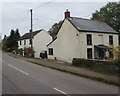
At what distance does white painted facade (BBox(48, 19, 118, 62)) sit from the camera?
27562mm

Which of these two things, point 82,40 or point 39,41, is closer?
point 82,40

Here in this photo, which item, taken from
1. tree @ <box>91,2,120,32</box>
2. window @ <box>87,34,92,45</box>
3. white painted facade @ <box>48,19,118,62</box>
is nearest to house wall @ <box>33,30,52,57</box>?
white painted facade @ <box>48,19,118,62</box>

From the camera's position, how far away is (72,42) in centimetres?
2869

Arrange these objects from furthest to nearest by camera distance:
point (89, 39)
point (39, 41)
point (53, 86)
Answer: point (39, 41)
point (89, 39)
point (53, 86)

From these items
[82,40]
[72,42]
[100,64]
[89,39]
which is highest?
[89,39]

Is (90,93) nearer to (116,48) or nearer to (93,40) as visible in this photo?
(116,48)

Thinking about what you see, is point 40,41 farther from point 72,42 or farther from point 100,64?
point 100,64

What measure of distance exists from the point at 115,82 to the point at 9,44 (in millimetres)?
61646

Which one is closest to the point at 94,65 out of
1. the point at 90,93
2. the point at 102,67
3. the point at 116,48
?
the point at 102,67

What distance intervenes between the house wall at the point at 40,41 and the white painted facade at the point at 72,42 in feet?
49.3

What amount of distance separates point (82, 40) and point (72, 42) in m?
1.78

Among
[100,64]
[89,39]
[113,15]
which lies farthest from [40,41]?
[100,64]

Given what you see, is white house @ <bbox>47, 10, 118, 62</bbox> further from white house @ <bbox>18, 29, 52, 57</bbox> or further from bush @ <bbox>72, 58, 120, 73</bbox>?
white house @ <bbox>18, 29, 52, 57</bbox>

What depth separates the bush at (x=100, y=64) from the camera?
15.3 m
